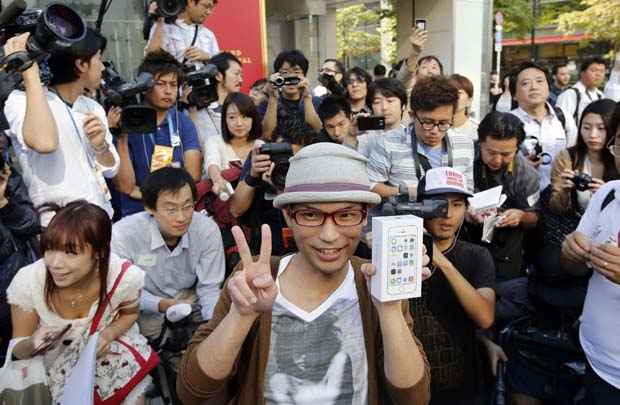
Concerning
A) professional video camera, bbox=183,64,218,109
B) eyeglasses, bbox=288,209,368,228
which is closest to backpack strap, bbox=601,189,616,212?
eyeglasses, bbox=288,209,368,228

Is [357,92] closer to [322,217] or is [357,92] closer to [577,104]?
[577,104]

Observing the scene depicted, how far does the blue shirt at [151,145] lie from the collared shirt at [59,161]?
0.58 m

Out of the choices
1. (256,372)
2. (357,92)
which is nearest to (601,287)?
(256,372)

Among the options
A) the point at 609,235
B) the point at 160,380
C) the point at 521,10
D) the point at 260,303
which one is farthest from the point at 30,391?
the point at 521,10

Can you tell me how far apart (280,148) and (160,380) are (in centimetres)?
138

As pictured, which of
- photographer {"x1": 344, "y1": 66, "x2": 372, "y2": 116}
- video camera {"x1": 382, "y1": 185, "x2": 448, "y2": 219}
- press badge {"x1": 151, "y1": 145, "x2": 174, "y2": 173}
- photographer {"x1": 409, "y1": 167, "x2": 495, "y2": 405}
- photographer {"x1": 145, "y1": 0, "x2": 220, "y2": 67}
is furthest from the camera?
photographer {"x1": 344, "y1": 66, "x2": 372, "y2": 116}

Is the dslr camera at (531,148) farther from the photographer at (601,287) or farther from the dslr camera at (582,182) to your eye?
the photographer at (601,287)

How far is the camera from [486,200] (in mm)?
3020

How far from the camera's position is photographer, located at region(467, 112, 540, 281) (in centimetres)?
333

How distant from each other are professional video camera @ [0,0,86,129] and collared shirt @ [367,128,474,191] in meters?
1.86

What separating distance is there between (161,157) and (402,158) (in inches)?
67.9

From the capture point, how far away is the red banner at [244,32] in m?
8.19

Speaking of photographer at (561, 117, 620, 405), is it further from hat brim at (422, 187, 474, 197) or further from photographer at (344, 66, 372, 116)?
photographer at (344, 66, 372, 116)

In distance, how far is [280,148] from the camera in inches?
122
